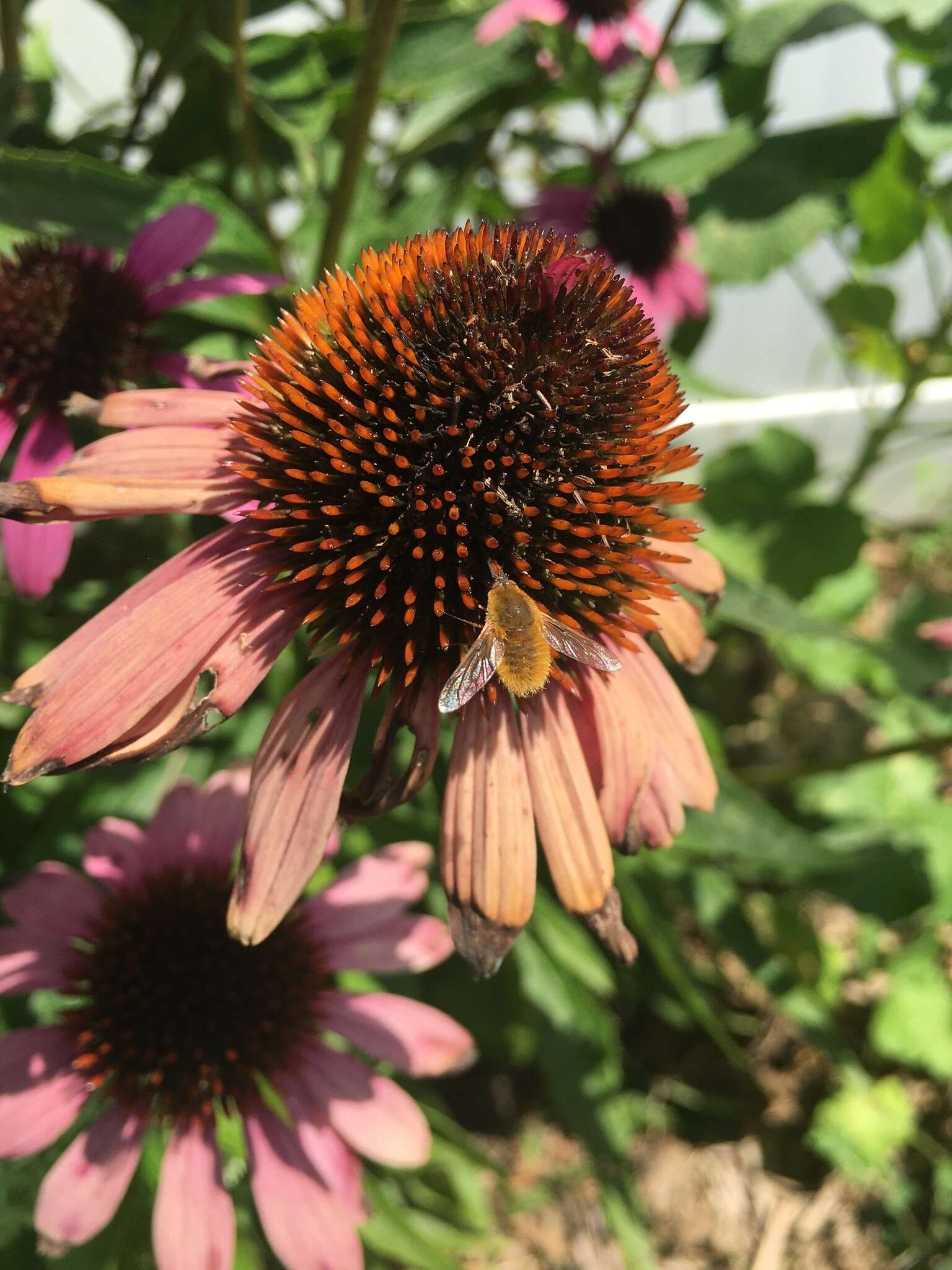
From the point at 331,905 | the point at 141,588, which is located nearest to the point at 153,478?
the point at 141,588

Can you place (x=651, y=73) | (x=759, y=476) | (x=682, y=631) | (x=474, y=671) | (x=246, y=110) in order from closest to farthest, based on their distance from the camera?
(x=474, y=671) → (x=682, y=631) → (x=246, y=110) → (x=651, y=73) → (x=759, y=476)

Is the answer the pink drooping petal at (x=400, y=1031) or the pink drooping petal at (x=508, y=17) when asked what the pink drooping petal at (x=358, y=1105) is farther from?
the pink drooping petal at (x=508, y=17)

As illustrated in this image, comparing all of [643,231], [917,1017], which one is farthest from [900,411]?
[917,1017]

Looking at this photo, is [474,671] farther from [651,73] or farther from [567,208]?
[567,208]

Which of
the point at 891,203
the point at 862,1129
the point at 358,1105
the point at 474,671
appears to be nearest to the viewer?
the point at 474,671

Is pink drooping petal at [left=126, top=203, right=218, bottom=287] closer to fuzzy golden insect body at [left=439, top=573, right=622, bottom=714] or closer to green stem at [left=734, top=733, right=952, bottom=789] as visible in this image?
fuzzy golden insect body at [left=439, top=573, right=622, bottom=714]

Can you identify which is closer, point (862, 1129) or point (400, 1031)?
point (400, 1031)

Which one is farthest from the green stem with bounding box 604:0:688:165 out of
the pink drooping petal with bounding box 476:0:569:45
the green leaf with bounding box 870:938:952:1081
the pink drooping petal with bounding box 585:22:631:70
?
the green leaf with bounding box 870:938:952:1081
